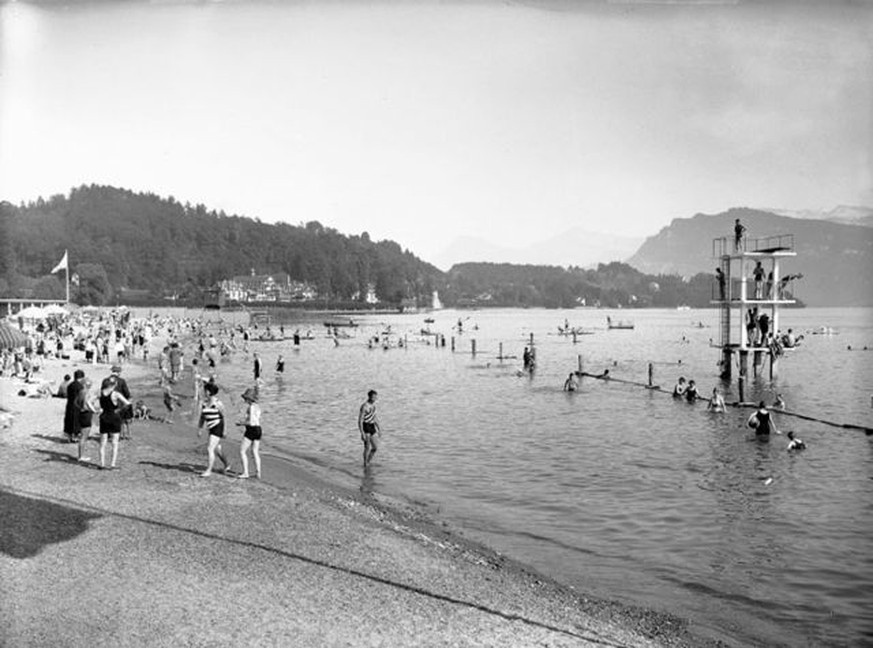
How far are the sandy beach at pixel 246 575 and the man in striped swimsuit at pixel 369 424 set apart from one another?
3.40 metres

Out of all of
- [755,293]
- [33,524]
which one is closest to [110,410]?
[33,524]

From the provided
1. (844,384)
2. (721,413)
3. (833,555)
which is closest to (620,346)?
(844,384)

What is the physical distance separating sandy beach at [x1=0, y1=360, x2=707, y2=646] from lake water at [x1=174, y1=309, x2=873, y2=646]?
1837mm

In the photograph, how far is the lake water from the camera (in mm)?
12477

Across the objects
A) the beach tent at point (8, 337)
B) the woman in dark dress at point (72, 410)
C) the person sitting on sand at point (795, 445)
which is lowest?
the person sitting on sand at point (795, 445)

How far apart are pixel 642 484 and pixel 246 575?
13.9m

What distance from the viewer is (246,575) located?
31.2 ft

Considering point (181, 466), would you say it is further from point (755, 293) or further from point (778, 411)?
point (755, 293)

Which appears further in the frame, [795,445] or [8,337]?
[795,445]

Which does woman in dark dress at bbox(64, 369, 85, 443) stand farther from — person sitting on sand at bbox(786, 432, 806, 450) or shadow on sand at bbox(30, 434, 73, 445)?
person sitting on sand at bbox(786, 432, 806, 450)

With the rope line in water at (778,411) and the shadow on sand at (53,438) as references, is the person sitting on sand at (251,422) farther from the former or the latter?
the rope line in water at (778,411)

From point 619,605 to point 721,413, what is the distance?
84.1 feet

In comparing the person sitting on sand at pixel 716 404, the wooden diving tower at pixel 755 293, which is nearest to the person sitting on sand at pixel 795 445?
the person sitting on sand at pixel 716 404

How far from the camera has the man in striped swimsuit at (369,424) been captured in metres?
18.6
